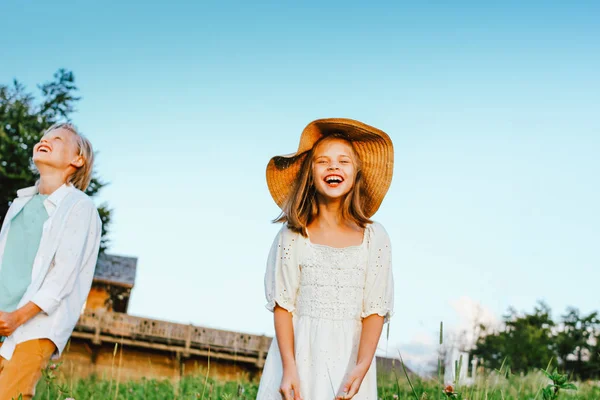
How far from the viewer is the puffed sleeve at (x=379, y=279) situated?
2.64 meters

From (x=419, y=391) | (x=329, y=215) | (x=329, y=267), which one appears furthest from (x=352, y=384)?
(x=419, y=391)

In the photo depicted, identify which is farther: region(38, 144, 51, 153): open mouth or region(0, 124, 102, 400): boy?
region(38, 144, 51, 153): open mouth

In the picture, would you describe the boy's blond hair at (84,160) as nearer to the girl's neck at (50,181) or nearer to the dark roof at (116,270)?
the girl's neck at (50,181)

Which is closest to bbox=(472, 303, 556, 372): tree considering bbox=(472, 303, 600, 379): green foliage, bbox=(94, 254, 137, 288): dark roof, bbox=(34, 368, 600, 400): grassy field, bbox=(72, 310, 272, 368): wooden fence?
bbox=(472, 303, 600, 379): green foliage

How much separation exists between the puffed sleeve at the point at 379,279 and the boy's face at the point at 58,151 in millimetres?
1595

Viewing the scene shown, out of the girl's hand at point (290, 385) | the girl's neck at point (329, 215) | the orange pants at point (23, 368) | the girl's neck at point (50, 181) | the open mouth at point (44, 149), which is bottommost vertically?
the orange pants at point (23, 368)

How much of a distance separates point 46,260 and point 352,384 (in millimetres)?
1506

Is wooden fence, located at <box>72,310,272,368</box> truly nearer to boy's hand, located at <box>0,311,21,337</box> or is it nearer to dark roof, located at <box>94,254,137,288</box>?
dark roof, located at <box>94,254,137,288</box>

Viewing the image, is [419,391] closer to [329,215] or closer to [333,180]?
[329,215]

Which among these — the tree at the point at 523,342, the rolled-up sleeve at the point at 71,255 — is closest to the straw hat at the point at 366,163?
the rolled-up sleeve at the point at 71,255

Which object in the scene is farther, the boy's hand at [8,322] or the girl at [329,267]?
the boy's hand at [8,322]

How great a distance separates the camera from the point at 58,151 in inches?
130

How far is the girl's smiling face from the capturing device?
278 cm

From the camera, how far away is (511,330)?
2319cm
